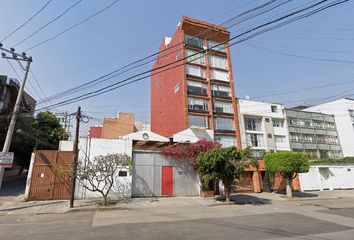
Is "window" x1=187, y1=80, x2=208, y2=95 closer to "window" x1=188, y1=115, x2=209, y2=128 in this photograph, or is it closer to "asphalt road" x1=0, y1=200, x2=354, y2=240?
"window" x1=188, y1=115, x2=209, y2=128

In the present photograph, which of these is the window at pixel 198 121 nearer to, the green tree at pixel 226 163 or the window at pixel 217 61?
the window at pixel 217 61

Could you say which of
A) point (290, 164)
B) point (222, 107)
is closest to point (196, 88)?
point (222, 107)

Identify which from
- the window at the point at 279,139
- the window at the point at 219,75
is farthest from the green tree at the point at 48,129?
the window at the point at 279,139

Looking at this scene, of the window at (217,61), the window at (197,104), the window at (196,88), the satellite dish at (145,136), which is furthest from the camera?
the window at (217,61)

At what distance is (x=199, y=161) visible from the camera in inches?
723

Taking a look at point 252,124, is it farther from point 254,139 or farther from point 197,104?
point 197,104

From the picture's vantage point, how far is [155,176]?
19.2 metres

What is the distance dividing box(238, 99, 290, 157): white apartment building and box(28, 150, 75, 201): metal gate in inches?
1218

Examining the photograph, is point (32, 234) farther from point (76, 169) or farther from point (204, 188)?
point (204, 188)

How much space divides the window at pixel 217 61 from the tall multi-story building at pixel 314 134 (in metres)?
17.8

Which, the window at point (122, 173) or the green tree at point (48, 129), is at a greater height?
the green tree at point (48, 129)

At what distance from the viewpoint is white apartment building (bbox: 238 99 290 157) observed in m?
42.3

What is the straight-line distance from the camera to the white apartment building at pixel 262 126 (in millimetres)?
42281

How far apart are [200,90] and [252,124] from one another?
1326cm
